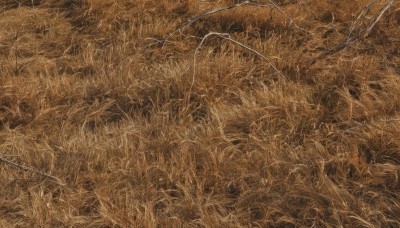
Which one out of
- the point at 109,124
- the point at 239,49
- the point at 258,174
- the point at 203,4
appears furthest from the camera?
the point at 203,4

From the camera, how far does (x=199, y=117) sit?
3.37 m

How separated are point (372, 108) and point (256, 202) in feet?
3.29

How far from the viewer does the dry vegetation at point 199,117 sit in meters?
2.61

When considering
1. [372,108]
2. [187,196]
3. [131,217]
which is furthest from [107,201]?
[372,108]

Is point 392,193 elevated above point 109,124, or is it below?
above

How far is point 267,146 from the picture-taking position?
2.90 m

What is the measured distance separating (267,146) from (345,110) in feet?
2.00

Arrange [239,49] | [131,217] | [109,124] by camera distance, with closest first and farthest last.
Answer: [131,217], [109,124], [239,49]

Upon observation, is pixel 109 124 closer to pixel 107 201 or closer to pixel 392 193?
pixel 107 201

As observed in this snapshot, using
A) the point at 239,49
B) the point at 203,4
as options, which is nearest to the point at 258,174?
the point at 239,49

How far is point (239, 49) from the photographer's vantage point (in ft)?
13.1

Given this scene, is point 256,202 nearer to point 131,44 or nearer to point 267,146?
point 267,146

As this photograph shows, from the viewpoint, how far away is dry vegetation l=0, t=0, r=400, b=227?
8.55 ft

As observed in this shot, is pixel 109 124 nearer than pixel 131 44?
Yes
